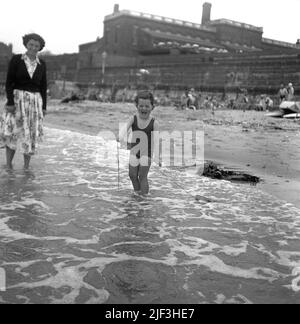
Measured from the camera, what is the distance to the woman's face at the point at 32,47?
524cm

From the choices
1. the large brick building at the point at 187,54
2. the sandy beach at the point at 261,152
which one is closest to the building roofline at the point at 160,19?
the large brick building at the point at 187,54

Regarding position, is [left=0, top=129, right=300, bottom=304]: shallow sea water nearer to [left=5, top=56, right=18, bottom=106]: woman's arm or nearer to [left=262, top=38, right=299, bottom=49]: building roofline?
[left=5, top=56, right=18, bottom=106]: woman's arm

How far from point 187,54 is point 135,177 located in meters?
39.4

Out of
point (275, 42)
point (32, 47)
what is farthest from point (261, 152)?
point (275, 42)

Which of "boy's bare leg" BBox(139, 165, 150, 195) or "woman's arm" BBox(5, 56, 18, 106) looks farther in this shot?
"woman's arm" BBox(5, 56, 18, 106)

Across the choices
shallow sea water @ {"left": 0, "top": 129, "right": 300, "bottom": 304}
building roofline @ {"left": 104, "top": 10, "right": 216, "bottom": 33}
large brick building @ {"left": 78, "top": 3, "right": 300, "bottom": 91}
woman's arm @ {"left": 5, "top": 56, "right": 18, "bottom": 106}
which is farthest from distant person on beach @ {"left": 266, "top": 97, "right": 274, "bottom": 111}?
building roofline @ {"left": 104, "top": 10, "right": 216, "bottom": 33}

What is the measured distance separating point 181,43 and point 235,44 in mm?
10204

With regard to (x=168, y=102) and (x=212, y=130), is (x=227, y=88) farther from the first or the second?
(x=212, y=130)

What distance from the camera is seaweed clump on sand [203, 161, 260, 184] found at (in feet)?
Result: 18.6

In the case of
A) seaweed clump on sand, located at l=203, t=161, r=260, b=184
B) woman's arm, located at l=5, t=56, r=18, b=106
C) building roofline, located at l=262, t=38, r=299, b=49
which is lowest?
seaweed clump on sand, located at l=203, t=161, r=260, b=184

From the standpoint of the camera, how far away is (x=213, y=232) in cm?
351

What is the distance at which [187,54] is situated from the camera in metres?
42.3

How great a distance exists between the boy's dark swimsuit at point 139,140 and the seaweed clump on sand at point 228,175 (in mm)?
1342

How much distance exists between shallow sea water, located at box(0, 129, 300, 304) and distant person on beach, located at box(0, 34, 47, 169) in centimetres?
47
